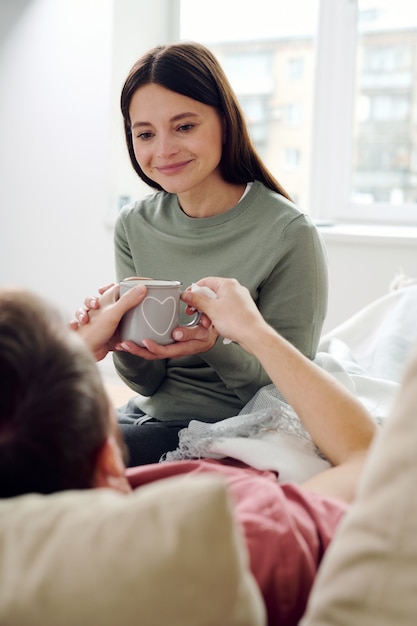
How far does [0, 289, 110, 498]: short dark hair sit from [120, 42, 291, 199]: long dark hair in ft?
3.52

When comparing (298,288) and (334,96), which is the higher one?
(334,96)

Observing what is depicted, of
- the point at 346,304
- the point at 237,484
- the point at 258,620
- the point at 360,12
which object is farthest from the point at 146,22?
the point at 258,620

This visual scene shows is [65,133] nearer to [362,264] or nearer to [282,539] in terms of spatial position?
[362,264]

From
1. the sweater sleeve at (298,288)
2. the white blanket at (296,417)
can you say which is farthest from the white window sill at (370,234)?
the sweater sleeve at (298,288)

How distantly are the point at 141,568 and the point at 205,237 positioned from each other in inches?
49.6

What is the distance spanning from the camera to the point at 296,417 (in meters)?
1.31

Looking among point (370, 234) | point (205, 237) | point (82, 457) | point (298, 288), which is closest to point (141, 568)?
point (82, 457)

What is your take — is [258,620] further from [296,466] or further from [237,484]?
[296,466]

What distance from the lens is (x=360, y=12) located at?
344 cm

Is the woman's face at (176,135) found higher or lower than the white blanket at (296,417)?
higher

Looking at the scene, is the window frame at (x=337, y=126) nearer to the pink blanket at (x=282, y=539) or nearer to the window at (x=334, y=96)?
the window at (x=334, y=96)

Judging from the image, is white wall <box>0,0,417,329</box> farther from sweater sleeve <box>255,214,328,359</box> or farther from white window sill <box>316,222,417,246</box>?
sweater sleeve <box>255,214,328,359</box>

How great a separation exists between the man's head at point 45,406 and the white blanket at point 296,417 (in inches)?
21.9

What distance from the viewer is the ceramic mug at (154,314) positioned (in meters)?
1.36
